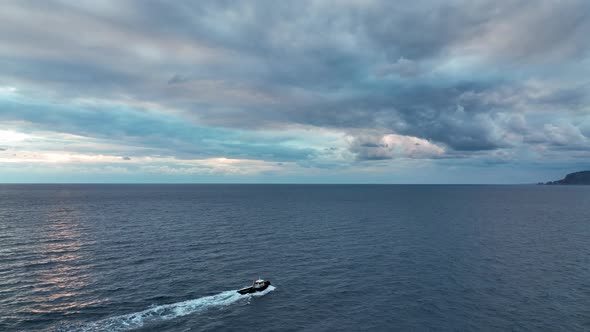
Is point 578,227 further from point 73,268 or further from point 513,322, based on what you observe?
point 73,268

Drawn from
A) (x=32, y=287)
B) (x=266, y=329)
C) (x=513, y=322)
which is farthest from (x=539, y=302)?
(x=32, y=287)

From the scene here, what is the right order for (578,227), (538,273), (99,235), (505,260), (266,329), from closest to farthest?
(266,329)
(538,273)
(505,260)
(99,235)
(578,227)

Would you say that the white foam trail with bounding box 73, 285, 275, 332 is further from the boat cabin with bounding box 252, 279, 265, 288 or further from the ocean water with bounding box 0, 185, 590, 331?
the boat cabin with bounding box 252, 279, 265, 288

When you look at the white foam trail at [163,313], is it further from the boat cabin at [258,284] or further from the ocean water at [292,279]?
the boat cabin at [258,284]

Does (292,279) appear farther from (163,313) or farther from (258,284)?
(163,313)

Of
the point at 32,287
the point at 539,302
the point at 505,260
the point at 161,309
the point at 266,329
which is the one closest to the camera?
the point at 266,329

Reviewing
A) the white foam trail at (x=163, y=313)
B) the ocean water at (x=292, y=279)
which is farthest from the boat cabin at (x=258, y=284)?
the ocean water at (x=292, y=279)

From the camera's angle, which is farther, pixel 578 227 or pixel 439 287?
pixel 578 227

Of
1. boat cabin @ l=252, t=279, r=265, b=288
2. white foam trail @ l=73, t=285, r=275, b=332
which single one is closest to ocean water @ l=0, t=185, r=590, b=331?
white foam trail @ l=73, t=285, r=275, b=332
